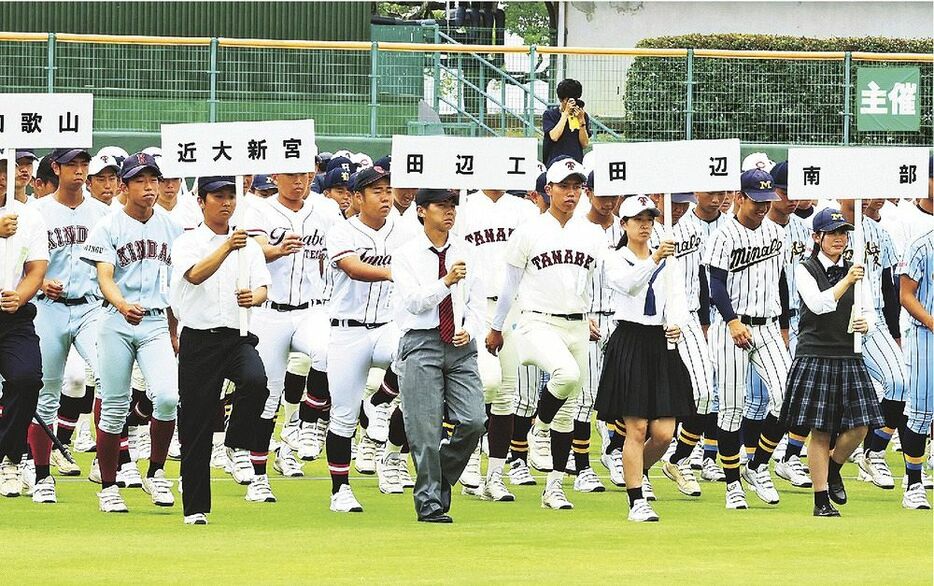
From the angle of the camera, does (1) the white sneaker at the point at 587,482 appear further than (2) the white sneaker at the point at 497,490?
Yes

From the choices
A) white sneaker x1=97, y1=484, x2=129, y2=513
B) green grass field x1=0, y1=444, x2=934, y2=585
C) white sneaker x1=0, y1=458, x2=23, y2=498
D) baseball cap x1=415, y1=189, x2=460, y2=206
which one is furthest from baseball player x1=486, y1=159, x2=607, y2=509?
white sneaker x1=0, y1=458, x2=23, y2=498

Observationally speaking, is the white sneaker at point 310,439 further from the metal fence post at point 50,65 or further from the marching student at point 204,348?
the metal fence post at point 50,65

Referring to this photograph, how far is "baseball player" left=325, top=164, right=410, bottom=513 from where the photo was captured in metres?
13.4

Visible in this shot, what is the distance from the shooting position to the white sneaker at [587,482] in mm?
14867

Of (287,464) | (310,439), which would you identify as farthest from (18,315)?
(310,439)

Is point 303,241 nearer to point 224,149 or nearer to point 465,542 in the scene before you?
point 224,149

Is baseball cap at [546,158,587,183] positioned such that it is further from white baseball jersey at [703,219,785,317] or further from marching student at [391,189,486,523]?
white baseball jersey at [703,219,785,317]

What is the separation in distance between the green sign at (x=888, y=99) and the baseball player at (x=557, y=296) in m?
13.1

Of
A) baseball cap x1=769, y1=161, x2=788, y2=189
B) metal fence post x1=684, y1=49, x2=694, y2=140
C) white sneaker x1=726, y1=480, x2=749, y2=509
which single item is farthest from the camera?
metal fence post x1=684, y1=49, x2=694, y2=140

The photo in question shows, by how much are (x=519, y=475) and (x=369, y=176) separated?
9.75ft

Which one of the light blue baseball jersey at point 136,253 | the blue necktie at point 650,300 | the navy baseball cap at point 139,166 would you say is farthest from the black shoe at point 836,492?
the navy baseball cap at point 139,166

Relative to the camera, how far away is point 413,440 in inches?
502

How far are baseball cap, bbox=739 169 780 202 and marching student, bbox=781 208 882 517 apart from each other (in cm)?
106

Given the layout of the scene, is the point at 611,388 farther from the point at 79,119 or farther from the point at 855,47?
the point at 855,47
